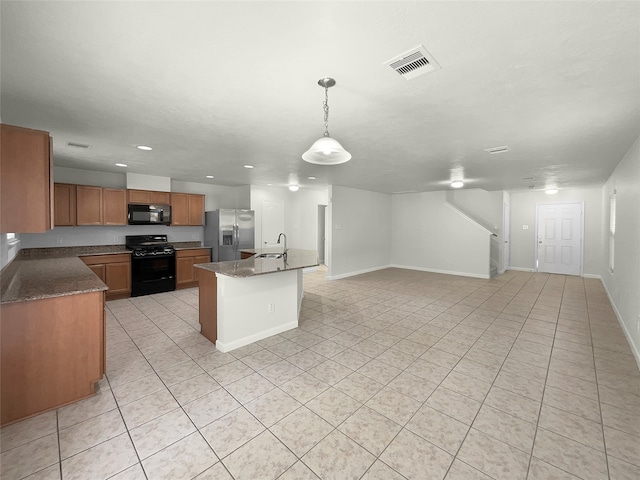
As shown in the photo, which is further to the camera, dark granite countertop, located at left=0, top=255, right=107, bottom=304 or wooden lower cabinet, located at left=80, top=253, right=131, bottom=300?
wooden lower cabinet, located at left=80, top=253, right=131, bottom=300

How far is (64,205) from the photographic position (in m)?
4.98

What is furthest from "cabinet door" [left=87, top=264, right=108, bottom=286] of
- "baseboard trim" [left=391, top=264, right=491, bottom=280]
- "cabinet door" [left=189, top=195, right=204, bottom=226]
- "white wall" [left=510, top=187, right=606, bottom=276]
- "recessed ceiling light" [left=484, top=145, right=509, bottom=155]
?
"white wall" [left=510, top=187, right=606, bottom=276]

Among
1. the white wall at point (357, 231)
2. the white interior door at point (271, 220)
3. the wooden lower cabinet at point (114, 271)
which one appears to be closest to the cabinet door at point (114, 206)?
the wooden lower cabinet at point (114, 271)

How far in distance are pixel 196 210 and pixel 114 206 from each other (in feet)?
5.20

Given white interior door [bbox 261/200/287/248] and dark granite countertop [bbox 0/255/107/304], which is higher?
white interior door [bbox 261/200/287/248]

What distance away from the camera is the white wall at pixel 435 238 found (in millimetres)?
7637

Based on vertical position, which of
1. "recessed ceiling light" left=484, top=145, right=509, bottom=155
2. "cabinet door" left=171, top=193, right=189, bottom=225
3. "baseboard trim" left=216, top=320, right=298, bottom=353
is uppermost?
"recessed ceiling light" left=484, top=145, right=509, bottom=155

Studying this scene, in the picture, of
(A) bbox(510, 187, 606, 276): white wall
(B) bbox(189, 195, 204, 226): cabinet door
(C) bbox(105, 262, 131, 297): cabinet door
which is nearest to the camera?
(C) bbox(105, 262, 131, 297): cabinet door

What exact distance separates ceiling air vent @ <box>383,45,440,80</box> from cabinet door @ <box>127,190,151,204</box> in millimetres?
5768

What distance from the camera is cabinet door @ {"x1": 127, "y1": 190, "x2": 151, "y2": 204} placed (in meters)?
5.63

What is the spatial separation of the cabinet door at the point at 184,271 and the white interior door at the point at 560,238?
9.77 meters

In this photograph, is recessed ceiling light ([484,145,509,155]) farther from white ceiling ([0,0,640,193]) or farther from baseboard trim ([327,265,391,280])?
baseboard trim ([327,265,391,280])

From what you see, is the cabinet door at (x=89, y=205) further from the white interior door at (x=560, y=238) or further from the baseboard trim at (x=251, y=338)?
the white interior door at (x=560, y=238)

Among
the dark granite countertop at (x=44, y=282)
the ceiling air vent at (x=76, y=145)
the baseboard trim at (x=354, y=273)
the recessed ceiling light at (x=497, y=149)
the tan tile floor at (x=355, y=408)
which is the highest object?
the ceiling air vent at (x=76, y=145)
